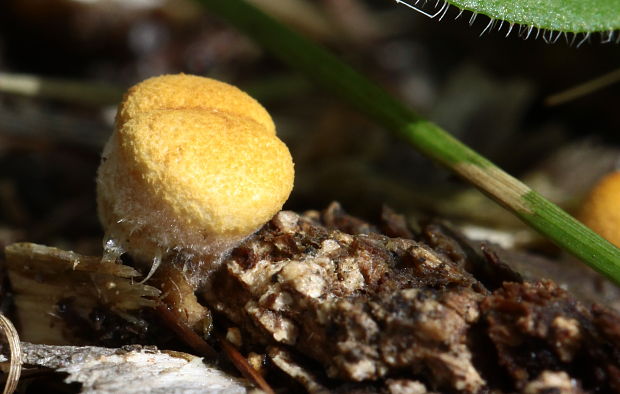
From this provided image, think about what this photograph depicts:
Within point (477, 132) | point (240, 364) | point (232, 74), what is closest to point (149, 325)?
point (240, 364)

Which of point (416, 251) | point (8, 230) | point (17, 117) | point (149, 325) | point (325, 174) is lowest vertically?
point (8, 230)

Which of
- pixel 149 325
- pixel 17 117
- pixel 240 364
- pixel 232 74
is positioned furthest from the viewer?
pixel 232 74

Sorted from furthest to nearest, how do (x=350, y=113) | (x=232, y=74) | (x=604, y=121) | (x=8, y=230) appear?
(x=232, y=74)
(x=350, y=113)
(x=604, y=121)
(x=8, y=230)

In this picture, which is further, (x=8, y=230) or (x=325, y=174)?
(x=325, y=174)

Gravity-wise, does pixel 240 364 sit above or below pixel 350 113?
below

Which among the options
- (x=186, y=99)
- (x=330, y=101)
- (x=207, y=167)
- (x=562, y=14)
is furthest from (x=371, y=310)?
(x=330, y=101)

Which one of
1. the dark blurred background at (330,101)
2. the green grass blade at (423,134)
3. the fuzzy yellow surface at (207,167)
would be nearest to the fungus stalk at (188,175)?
the fuzzy yellow surface at (207,167)

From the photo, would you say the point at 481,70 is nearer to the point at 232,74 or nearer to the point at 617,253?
the point at 232,74
